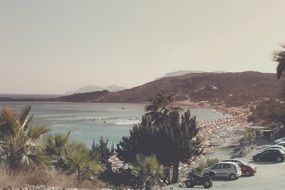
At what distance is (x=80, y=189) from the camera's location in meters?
18.3

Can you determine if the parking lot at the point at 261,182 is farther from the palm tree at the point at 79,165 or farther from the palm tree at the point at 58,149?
the palm tree at the point at 58,149

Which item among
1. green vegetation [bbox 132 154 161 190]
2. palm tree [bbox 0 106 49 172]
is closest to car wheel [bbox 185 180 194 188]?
green vegetation [bbox 132 154 161 190]

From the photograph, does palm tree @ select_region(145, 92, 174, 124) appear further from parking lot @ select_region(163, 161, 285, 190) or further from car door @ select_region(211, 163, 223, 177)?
parking lot @ select_region(163, 161, 285, 190)

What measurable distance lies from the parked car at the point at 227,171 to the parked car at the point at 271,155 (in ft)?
25.4

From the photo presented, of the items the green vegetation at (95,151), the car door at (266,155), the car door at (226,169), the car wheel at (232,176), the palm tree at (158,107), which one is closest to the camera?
the green vegetation at (95,151)

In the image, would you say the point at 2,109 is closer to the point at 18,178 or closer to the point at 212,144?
the point at 18,178

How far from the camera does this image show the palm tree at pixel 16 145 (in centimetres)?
1842

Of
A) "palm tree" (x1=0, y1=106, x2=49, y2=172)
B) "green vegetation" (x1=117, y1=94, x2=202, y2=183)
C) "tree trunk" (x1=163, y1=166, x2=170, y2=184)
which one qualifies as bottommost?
"tree trunk" (x1=163, y1=166, x2=170, y2=184)

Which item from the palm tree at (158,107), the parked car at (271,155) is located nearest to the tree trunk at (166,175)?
the palm tree at (158,107)

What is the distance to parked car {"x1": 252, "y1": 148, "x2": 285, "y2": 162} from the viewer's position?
3931 centimetres

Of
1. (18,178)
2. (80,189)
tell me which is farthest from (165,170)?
(18,178)

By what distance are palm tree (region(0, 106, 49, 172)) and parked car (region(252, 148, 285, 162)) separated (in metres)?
26.3

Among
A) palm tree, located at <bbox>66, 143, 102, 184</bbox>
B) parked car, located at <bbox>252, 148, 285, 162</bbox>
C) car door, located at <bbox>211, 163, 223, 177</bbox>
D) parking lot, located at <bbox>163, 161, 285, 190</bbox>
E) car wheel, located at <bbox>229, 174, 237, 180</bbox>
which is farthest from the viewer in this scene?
parked car, located at <bbox>252, 148, 285, 162</bbox>

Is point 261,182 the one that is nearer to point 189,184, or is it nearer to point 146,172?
point 189,184
